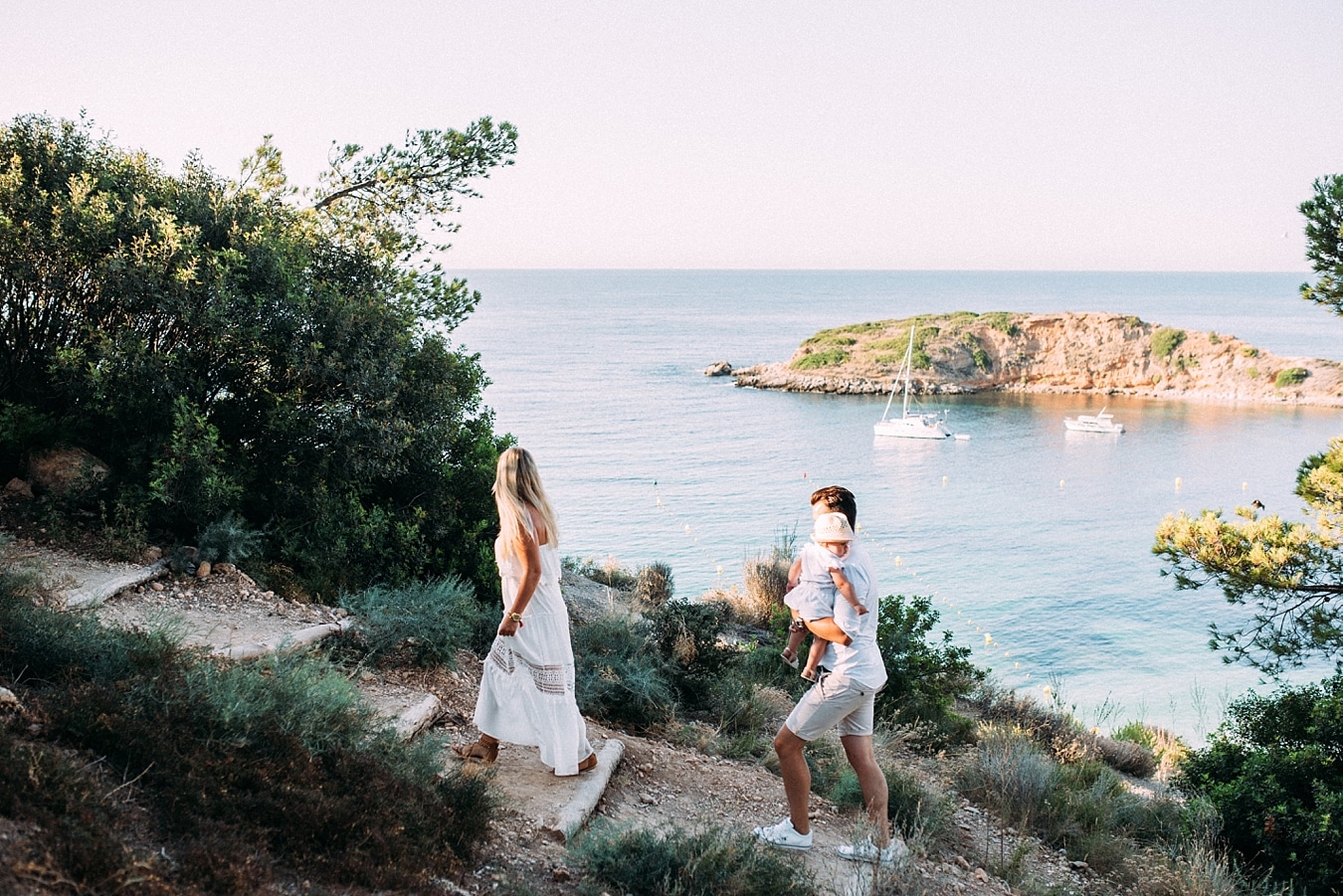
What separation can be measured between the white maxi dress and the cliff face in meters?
68.1

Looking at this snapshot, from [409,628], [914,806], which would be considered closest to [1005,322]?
[914,806]

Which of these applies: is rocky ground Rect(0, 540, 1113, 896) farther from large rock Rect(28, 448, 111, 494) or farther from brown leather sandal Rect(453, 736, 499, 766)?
large rock Rect(28, 448, 111, 494)

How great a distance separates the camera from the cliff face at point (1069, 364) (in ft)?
229

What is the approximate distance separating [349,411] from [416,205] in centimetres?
417

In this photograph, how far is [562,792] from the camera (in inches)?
216

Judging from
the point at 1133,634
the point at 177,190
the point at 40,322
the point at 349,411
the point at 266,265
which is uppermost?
the point at 177,190

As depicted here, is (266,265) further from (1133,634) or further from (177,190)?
(1133,634)

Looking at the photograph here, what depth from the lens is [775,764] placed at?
7484 mm

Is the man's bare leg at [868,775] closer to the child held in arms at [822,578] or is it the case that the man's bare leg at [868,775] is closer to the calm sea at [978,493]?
the child held in arms at [822,578]

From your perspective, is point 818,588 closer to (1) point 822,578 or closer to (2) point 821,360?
(1) point 822,578

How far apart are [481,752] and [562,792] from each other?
0.58 metres

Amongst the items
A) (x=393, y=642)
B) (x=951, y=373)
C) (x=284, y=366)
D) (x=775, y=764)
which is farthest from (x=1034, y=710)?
(x=951, y=373)

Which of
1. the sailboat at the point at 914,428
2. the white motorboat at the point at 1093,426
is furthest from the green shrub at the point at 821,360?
the white motorboat at the point at 1093,426

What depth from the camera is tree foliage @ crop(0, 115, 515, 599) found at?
327 inches
